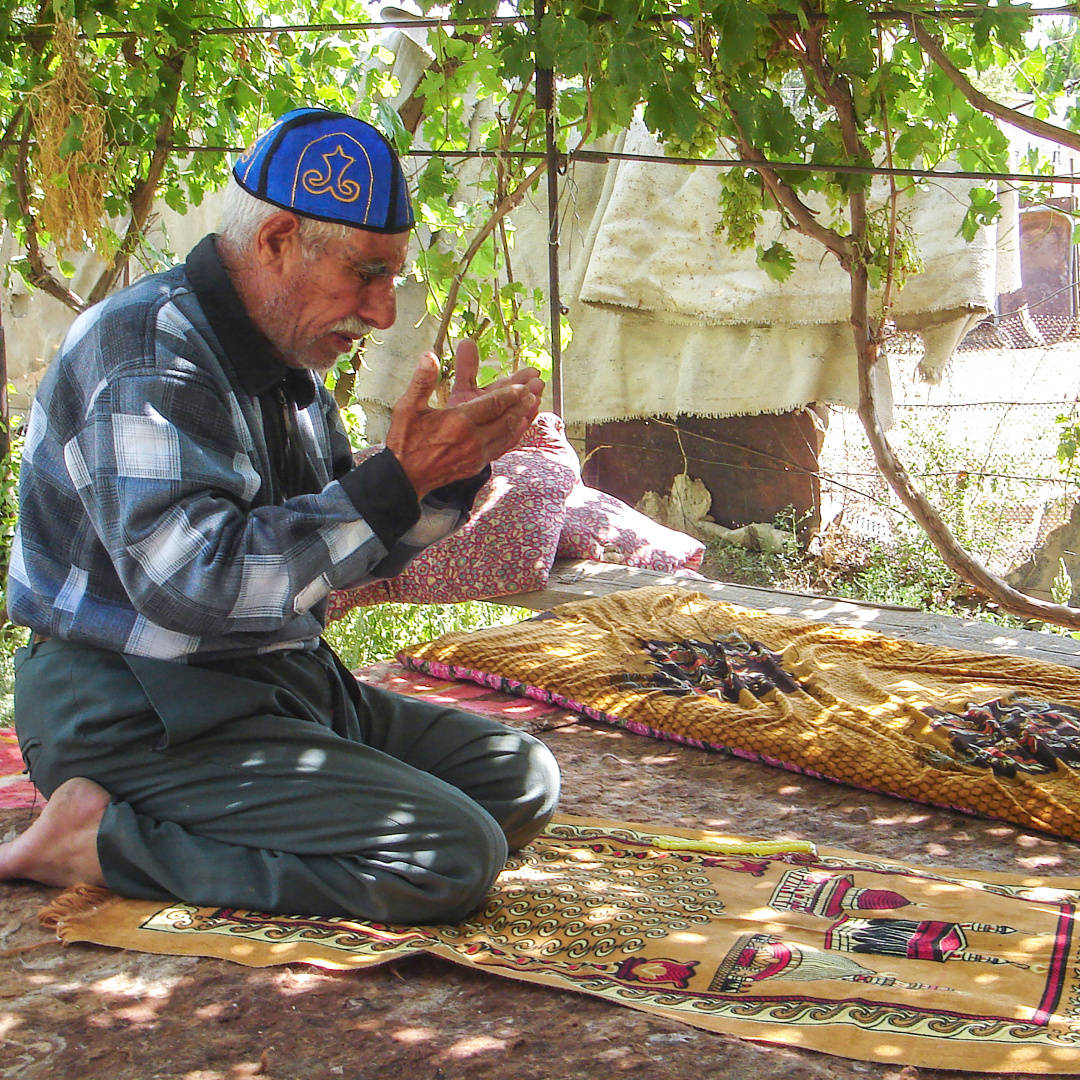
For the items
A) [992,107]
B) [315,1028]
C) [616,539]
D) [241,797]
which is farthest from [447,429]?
[616,539]

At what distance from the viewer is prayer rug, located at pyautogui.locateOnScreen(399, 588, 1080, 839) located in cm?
292

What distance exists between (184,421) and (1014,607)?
9.52 feet

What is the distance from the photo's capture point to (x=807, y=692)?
352 cm

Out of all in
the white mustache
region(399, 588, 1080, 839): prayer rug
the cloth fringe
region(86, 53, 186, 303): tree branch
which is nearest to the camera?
the cloth fringe

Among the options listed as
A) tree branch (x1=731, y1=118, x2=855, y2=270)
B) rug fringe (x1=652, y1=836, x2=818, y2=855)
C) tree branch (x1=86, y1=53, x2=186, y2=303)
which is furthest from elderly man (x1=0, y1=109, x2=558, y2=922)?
tree branch (x1=86, y1=53, x2=186, y2=303)

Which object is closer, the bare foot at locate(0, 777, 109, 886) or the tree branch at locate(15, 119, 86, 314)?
the bare foot at locate(0, 777, 109, 886)

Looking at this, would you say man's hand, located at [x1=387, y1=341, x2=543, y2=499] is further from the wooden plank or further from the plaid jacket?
the wooden plank

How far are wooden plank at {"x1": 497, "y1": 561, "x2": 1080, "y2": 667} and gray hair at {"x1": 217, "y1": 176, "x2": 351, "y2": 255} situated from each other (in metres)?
2.64

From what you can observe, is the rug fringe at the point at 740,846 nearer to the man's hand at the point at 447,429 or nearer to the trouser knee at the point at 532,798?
the trouser knee at the point at 532,798

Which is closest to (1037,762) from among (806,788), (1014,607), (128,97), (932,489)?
(806,788)

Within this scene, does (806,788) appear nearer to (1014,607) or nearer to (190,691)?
(1014,607)

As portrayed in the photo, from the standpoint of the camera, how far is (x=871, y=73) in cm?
354

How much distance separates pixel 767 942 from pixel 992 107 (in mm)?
2397

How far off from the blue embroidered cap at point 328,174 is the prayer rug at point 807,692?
1.74 m
